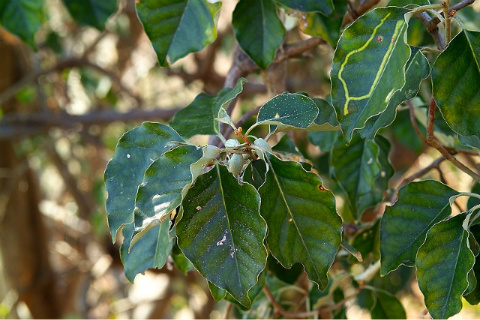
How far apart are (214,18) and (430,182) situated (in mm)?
352

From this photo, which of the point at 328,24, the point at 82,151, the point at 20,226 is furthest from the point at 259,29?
the point at 82,151

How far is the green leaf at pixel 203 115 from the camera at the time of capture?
726mm

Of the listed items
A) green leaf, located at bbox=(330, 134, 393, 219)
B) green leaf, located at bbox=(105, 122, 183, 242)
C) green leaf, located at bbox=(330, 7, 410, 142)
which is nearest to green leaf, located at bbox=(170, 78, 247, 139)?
green leaf, located at bbox=(105, 122, 183, 242)

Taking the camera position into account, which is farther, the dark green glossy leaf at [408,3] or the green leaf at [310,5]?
the green leaf at [310,5]

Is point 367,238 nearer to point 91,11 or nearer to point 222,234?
point 222,234

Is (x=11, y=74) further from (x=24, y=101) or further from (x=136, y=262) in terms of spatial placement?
(x=136, y=262)

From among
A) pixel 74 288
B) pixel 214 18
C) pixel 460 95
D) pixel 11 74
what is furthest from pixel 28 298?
pixel 460 95

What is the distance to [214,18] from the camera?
0.79 metres

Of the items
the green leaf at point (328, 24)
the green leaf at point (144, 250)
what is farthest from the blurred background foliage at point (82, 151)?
the green leaf at point (144, 250)

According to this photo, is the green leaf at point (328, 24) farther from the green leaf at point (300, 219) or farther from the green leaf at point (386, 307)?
the green leaf at point (386, 307)

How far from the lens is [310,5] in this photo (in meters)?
0.79

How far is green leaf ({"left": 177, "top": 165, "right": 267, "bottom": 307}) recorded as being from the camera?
0.64 meters

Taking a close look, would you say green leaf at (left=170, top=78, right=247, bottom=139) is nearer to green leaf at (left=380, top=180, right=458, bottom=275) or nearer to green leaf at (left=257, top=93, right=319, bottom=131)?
green leaf at (left=257, top=93, right=319, bottom=131)

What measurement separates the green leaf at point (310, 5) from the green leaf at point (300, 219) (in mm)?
245
